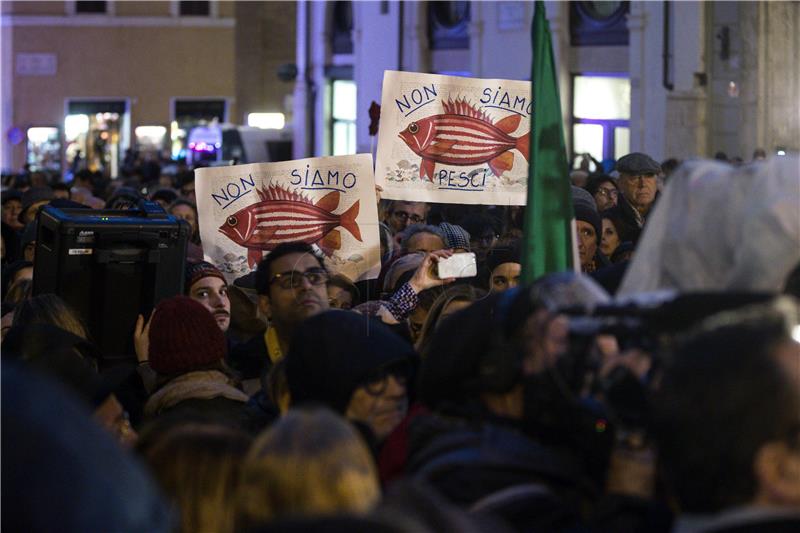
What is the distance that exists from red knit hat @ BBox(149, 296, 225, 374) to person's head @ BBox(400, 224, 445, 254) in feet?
8.79

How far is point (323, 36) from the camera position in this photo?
3347 cm

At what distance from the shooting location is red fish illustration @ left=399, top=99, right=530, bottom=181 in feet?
24.1

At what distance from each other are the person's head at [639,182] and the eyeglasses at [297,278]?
4286mm

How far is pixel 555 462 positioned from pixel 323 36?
3095cm

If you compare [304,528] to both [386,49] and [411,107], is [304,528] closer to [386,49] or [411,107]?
[411,107]

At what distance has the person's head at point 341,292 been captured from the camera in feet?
22.4

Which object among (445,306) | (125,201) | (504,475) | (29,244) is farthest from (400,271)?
(504,475)

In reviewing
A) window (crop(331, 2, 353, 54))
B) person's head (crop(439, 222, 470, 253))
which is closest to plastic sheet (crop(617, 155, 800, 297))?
person's head (crop(439, 222, 470, 253))

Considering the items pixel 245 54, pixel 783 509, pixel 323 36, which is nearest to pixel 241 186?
pixel 783 509

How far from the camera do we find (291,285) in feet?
18.9

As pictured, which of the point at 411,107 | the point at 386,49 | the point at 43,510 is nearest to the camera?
the point at 43,510

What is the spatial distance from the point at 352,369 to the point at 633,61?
67.6ft

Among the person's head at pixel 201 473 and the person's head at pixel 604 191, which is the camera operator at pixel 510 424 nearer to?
the person's head at pixel 201 473

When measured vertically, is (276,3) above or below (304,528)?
above
